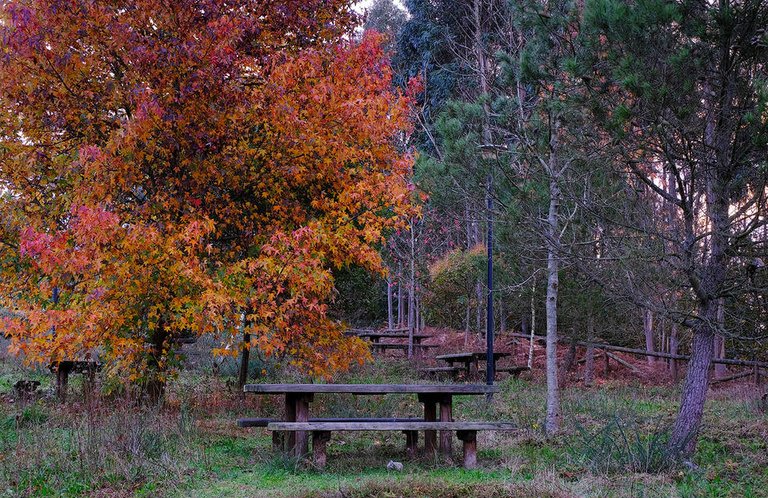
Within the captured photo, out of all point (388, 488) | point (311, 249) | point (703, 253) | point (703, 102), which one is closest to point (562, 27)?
point (703, 102)

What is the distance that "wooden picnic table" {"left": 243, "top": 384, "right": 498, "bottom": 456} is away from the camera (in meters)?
6.78

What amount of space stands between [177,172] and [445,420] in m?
4.68

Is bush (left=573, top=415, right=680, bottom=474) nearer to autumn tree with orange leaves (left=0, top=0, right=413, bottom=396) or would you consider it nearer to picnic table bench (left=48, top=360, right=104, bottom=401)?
autumn tree with orange leaves (left=0, top=0, right=413, bottom=396)

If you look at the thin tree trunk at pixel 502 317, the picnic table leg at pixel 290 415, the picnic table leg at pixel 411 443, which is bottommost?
the picnic table leg at pixel 411 443

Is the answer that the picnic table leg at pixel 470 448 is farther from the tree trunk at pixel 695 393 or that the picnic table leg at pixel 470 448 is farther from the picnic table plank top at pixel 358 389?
the tree trunk at pixel 695 393

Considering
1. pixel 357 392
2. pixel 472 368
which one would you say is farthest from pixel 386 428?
pixel 472 368

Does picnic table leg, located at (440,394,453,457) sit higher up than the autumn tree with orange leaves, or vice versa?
the autumn tree with orange leaves

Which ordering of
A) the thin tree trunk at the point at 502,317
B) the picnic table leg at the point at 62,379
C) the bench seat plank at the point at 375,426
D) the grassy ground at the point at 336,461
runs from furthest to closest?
1. the thin tree trunk at the point at 502,317
2. the picnic table leg at the point at 62,379
3. the bench seat plank at the point at 375,426
4. the grassy ground at the point at 336,461

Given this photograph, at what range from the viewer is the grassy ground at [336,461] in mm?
5469

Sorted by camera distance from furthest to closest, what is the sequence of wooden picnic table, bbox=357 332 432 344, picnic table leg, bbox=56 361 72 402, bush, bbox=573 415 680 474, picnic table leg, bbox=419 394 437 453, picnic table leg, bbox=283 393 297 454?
wooden picnic table, bbox=357 332 432 344 < picnic table leg, bbox=56 361 72 402 < picnic table leg, bbox=419 394 437 453 < picnic table leg, bbox=283 393 297 454 < bush, bbox=573 415 680 474

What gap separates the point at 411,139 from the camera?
26.9 m

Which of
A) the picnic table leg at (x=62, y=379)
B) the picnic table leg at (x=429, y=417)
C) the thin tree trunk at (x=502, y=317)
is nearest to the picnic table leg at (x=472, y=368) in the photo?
the thin tree trunk at (x=502, y=317)

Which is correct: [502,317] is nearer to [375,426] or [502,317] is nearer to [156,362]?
[156,362]

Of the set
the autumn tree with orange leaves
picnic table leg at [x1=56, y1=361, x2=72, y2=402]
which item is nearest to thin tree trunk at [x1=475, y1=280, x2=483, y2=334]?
the autumn tree with orange leaves
